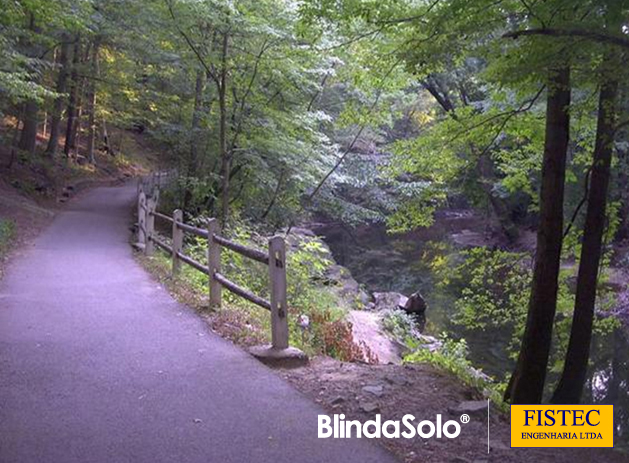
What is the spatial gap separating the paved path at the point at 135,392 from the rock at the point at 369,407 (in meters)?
0.36

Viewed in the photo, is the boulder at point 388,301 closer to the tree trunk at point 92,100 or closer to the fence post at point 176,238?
the fence post at point 176,238

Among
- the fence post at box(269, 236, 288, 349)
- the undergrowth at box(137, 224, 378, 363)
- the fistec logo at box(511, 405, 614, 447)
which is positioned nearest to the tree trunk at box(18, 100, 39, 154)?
the undergrowth at box(137, 224, 378, 363)

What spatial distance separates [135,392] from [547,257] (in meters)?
4.94

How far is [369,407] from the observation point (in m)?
4.76

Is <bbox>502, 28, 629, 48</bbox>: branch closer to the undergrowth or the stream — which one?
the undergrowth

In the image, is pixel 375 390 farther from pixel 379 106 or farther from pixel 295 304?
pixel 379 106

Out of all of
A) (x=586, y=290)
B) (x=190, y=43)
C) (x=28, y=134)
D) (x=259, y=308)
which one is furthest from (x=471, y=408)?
(x=28, y=134)

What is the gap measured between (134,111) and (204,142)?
1260 cm

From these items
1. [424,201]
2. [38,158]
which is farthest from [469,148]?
[38,158]

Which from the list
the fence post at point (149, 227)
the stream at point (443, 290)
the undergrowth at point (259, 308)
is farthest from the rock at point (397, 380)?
the fence post at point (149, 227)

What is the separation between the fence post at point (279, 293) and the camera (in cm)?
619

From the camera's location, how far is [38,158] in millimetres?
25234

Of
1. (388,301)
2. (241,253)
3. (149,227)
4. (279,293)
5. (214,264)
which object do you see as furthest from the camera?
(388,301)

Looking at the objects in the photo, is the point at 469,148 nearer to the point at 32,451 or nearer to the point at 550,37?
the point at 550,37
